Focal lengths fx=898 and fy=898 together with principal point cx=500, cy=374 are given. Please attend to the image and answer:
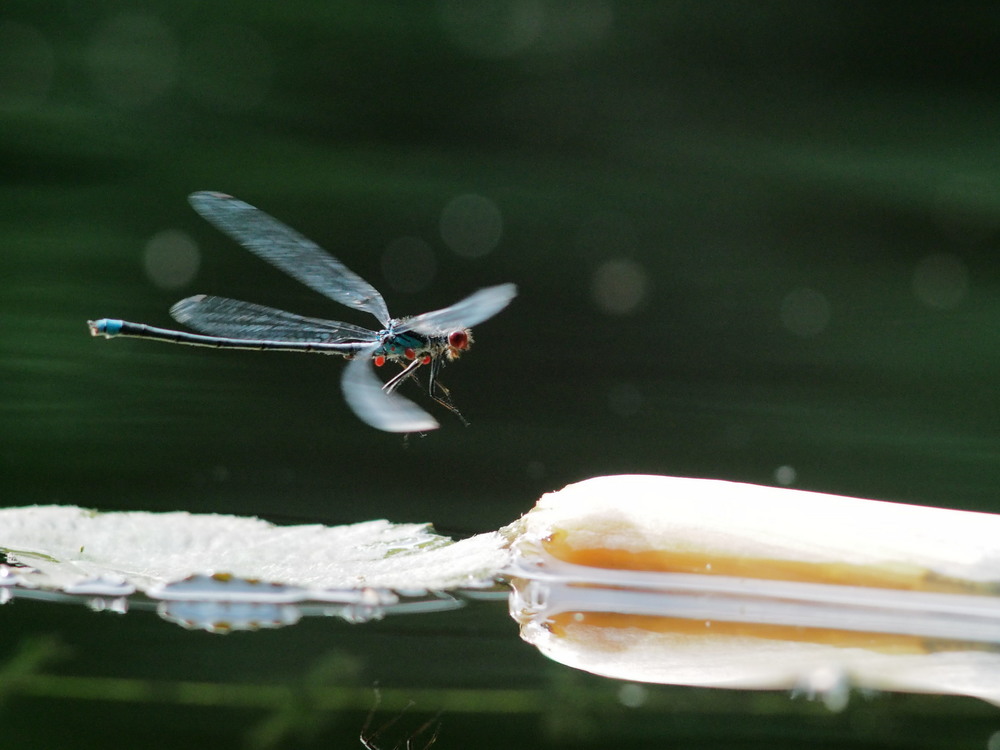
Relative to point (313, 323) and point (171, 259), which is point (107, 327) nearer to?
point (313, 323)

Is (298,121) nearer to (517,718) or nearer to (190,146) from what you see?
(190,146)

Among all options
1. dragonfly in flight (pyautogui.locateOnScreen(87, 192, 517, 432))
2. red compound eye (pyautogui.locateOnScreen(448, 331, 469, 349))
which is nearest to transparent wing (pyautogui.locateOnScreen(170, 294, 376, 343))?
dragonfly in flight (pyautogui.locateOnScreen(87, 192, 517, 432))

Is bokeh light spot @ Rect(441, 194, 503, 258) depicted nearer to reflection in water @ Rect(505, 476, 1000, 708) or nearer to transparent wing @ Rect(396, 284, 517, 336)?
transparent wing @ Rect(396, 284, 517, 336)

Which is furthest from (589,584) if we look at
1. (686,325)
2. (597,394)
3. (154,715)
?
(686,325)

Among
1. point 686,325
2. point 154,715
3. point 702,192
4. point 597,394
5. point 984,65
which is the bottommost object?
point 154,715

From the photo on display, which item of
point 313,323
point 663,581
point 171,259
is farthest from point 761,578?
point 171,259

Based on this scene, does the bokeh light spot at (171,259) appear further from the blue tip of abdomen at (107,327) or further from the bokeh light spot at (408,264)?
the blue tip of abdomen at (107,327)

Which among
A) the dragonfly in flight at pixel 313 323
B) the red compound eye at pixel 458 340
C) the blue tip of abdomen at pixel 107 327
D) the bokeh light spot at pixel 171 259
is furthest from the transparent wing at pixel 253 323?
the bokeh light spot at pixel 171 259
